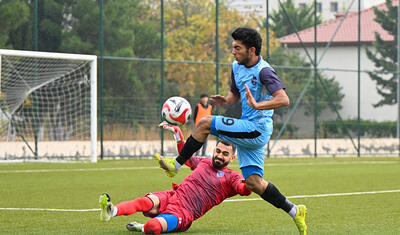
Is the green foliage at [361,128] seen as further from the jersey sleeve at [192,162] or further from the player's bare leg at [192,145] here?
the player's bare leg at [192,145]

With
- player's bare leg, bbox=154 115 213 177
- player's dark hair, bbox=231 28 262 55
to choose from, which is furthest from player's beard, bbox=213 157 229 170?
player's dark hair, bbox=231 28 262 55

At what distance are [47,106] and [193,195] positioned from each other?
14.6 m

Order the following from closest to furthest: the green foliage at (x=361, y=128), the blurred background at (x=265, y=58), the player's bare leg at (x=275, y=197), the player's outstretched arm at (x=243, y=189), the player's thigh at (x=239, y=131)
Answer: the player's thigh at (x=239, y=131), the player's bare leg at (x=275, y=197), the player's outstretched arm at (x=243, y=189), the blurred background at (x=265, y=58), the green foliage at (x=361, y=128)

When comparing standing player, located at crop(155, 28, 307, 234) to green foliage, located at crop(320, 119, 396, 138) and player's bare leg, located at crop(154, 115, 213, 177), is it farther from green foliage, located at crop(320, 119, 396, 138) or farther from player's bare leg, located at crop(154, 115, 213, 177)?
green foliage, located at crop(320, 119, 396, 138)

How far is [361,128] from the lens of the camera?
28516mm

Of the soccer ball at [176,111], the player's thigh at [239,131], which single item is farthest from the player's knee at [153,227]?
the soccer ball at [176,111]

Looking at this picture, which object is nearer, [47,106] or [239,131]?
[239,131]

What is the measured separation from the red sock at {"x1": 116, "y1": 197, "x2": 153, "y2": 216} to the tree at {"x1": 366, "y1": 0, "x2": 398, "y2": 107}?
2249cm

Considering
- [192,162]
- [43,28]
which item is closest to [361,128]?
[43,28]

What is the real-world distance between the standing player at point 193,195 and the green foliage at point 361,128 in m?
19.8

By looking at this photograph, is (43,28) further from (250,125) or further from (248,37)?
(250,125)

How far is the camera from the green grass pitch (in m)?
8.12

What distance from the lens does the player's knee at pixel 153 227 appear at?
7.24m

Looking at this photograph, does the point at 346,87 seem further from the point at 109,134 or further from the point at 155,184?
the point at 155,184
